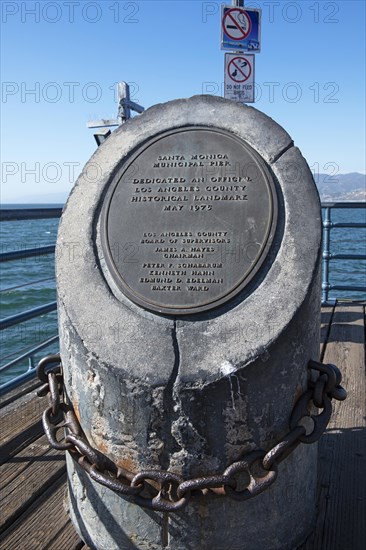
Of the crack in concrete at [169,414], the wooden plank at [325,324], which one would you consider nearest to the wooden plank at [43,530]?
the crack in concrete at [169,414]

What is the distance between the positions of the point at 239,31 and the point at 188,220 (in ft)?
14.2

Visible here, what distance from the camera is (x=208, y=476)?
1.89 metres

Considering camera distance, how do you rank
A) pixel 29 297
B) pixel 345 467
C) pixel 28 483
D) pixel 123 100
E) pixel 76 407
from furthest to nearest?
1. pixel 29 297
2. pixel 123 100
3. pixel 345 467
4. pixel 28 483
5. pixel 76 407

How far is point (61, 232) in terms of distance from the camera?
2.37 meters

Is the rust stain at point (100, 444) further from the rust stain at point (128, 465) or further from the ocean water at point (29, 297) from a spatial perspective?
the ocean water at point (29, 297)

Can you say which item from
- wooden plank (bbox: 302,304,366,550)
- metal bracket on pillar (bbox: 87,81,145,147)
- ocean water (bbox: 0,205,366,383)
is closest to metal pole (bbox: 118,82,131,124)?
metal bracket on pillar (bbox: 87,81,145,147)

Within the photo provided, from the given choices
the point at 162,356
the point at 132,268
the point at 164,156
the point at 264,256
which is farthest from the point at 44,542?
the point at 164,156

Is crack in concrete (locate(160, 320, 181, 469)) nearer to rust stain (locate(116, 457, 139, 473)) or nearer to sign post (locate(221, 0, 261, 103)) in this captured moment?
rust stain (locate(116, 457, 139, 473))

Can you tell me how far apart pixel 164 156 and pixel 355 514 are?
6.35ft

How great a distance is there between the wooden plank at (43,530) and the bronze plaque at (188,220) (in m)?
1.14

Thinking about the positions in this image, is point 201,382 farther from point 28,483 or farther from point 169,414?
point 28,483

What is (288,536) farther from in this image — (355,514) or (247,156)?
(247,156)

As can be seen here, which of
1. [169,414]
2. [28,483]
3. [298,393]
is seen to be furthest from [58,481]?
[298,393]

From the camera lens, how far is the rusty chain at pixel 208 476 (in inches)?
71.9
